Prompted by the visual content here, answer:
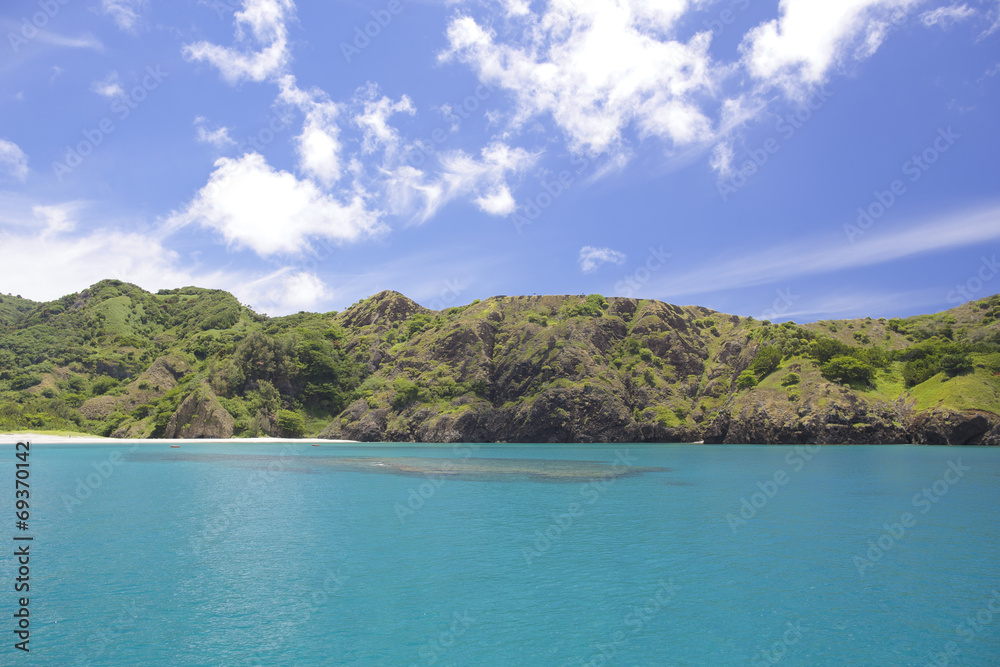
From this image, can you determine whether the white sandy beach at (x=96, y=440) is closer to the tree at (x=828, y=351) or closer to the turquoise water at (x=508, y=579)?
the turquoise water at (x=508, y=579)

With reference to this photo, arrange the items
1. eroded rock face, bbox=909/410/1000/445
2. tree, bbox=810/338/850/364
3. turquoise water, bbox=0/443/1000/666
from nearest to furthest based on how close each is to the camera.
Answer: turquoise water, bbox=0/443/1000/666
eroded rock face, bbox=909/410/1000/445
tree, bbox=810/338/850/364

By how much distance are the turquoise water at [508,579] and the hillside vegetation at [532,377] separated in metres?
77.1

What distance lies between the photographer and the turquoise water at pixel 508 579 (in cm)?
1255

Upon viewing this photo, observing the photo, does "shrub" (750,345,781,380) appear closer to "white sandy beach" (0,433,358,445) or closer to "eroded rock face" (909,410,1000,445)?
"eroded rock face" (909,410,1000,445)

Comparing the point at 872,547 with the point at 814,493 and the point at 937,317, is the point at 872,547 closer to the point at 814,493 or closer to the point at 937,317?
the point at 814,493

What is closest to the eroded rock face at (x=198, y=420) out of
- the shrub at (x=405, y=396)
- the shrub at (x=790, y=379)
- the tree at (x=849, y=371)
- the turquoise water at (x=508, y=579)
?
the shrub at (x=405, y=396)

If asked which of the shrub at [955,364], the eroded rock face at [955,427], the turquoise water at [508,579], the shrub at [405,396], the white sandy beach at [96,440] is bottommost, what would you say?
the white sandy beach at [96,440]

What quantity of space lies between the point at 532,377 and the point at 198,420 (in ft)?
278

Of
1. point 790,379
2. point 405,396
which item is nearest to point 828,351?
point 790,379

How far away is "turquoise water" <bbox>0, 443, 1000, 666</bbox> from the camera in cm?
1255

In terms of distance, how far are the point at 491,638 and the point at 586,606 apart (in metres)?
3.56

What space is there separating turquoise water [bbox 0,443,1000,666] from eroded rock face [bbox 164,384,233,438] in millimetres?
96687

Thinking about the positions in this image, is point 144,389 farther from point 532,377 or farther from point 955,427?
point 955,427

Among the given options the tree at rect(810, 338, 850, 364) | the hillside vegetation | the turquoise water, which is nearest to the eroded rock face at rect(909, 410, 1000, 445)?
the hillside vegetation
